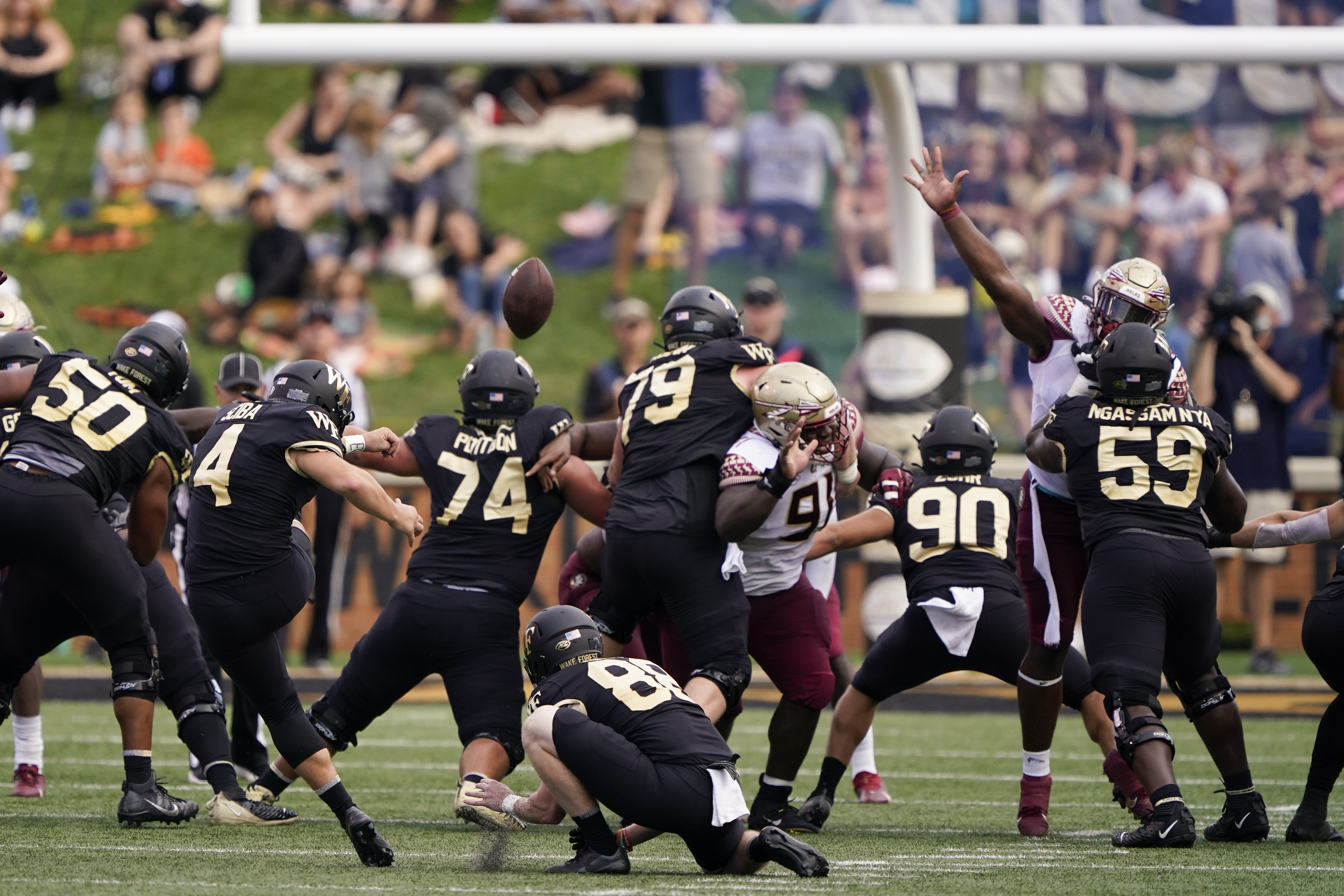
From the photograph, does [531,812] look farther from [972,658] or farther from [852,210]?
[852,210]

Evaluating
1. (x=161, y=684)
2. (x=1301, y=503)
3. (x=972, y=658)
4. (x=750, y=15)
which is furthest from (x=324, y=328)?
(x=1301, y=503)

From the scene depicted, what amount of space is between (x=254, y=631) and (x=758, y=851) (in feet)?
6.43

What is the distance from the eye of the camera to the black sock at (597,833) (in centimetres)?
536

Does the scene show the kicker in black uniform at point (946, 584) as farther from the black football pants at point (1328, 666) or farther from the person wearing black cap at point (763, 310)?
the person wearing black cap at point (763, 310)

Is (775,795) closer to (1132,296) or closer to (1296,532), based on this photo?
(1296,532)

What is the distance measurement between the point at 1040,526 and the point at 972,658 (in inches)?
22.4

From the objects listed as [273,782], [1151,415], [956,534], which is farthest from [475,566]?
[1151,415]

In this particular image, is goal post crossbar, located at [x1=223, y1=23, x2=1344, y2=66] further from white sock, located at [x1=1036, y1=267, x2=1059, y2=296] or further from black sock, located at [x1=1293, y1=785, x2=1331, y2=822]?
black sock, located at [x1=1293, y1=785, x2=1331, y2=822]

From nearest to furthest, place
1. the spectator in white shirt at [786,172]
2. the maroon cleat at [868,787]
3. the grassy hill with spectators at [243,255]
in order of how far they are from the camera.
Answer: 1. the maroon cleat at [868,787]
2. the grassy hill with spectators at [243,255]
3. the spectator in white shirt at [786,172]

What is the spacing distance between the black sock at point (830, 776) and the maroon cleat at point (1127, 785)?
990 mm

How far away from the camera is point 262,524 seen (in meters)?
6.22

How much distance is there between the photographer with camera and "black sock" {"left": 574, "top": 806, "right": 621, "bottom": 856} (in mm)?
7074

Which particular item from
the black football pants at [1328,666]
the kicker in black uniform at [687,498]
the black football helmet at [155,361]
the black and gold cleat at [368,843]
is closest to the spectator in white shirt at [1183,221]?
the kicker in black uniform at [687,498]

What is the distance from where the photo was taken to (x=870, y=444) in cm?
725
